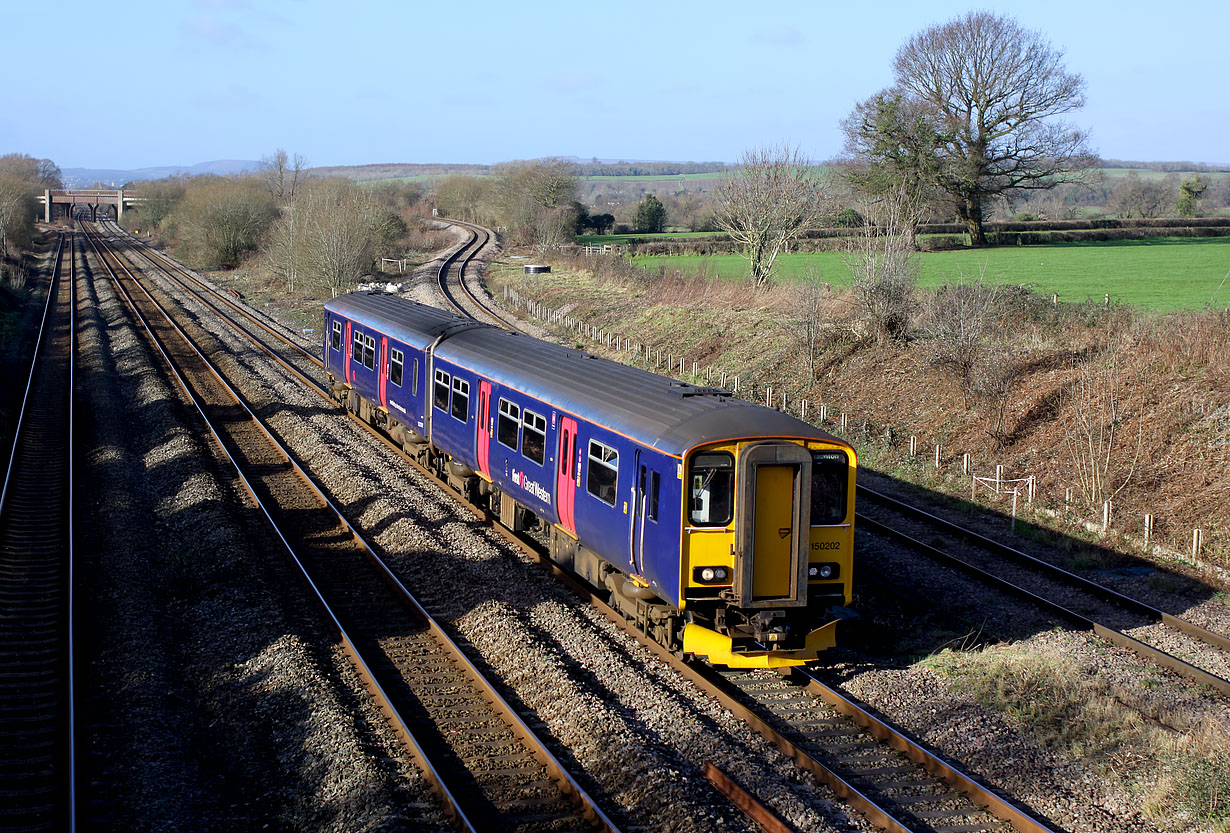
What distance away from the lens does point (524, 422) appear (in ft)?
44.3

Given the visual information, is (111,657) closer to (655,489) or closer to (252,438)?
(655,489)

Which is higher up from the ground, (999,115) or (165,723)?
(999,115)

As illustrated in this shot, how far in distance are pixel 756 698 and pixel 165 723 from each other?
5.59 m

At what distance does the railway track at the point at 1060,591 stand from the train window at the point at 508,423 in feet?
19.0

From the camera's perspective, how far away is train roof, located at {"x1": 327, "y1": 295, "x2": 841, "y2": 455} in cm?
995

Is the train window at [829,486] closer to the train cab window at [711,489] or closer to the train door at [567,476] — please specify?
the train cab window at [711,489]

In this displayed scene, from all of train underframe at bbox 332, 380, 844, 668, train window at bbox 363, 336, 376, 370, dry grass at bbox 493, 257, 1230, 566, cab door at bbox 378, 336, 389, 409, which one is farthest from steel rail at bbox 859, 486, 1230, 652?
train window at bbox 363, 336, 376, 370

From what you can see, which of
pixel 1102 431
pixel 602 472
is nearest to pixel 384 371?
pixel 602 472

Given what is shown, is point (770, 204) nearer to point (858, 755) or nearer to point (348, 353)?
point (348, 353)

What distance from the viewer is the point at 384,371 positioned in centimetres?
1983

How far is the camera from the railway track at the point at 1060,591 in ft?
35.9

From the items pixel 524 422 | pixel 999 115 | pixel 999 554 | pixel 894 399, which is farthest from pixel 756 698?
pixel 999 115

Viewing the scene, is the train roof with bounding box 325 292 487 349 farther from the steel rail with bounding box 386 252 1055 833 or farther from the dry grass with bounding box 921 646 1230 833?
the dry grass with bounding box 921 646 1230 833

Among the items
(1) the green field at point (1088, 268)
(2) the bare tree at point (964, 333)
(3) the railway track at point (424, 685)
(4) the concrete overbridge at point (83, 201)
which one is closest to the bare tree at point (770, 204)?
(1) the green field at point (1088, 268)
